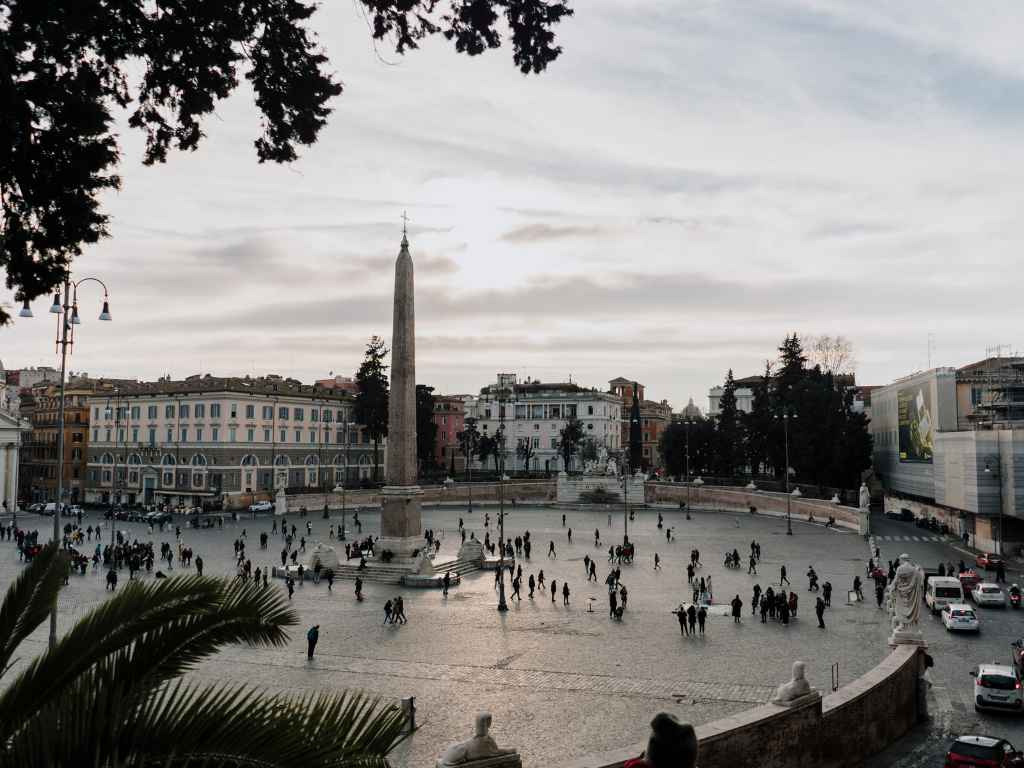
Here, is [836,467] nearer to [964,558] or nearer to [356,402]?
[964,558]

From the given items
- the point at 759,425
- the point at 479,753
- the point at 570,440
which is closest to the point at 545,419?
the point at 570,440

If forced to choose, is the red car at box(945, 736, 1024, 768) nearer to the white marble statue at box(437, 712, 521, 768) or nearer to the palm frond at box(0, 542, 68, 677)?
the white marble statue at box(437, 712, 521, 768)

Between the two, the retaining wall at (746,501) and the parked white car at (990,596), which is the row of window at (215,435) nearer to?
the retaining wall at (746,501)

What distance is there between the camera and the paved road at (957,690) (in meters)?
12.3

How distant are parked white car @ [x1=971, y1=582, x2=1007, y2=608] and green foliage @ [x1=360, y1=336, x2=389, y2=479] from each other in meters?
49.6

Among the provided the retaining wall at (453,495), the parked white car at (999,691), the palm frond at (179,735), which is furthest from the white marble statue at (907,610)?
the retaining wall at (453,495)

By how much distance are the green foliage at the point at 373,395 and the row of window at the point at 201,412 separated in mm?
3533

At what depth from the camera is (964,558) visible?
1372 inches

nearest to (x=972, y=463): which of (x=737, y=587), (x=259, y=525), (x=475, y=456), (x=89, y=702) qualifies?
(x=737, y=587)

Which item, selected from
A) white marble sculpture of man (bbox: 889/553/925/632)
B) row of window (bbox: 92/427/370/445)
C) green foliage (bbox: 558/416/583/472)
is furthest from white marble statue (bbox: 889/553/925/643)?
green foliage (bbox: 558/416/583/472)

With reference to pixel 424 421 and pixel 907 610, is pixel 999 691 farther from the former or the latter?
pixel 424 421

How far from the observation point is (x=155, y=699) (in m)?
4.06

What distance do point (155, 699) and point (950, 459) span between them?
4375cm

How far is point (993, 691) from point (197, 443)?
55.4 m
